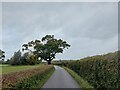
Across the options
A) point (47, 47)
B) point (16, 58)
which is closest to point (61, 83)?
point (16, 58)

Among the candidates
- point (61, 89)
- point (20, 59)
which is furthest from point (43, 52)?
point (61, 89)

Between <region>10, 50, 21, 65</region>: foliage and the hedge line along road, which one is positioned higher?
<region>10, 50, 21, 65</region>: foliage

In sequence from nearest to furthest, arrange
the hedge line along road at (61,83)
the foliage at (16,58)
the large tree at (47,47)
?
the hedge line along road at (61,83)
the foliage at (16,58)
the large tree at (47,47)

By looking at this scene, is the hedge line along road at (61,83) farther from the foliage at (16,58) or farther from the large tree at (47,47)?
the large tree at (47,47)

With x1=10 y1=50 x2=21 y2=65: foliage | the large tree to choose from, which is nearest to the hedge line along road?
x1=10 y1=50 x2=21 y2=65: foliage

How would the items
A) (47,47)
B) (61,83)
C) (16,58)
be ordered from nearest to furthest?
(61,83) < (16,58) < (47,47)

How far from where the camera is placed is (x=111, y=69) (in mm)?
15617

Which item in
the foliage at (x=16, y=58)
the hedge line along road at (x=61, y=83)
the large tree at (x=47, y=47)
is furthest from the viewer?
the large tree at (x=47, y=47)

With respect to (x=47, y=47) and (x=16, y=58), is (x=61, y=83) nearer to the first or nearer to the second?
(x=16, y=58)

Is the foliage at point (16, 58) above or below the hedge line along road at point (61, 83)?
above

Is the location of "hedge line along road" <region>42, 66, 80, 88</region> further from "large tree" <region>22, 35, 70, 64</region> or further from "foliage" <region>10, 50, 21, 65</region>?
"large tree" <region>22, 35, 70, 64</region>

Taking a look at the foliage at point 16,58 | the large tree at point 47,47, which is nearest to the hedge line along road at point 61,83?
the foliage at point 16,58

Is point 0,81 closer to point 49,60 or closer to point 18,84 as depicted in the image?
point 18,84

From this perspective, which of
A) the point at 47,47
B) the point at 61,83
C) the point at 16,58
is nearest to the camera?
the point at 61,83
